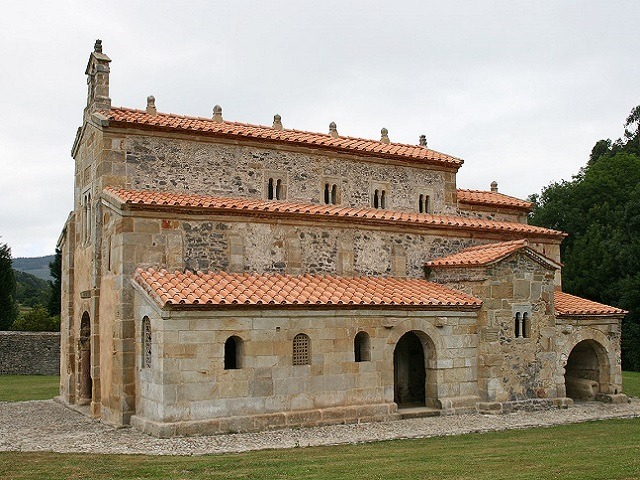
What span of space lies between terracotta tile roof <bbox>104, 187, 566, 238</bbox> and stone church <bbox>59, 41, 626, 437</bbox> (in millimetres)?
77

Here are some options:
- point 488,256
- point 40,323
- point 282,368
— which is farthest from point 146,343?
point 40,323

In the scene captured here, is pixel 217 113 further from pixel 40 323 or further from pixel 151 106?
pixel 40 323

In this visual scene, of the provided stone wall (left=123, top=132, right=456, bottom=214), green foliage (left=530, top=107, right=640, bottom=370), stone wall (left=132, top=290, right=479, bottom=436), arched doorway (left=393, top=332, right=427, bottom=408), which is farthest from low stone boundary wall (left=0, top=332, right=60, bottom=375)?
green foliage (left=530, top=107, right=640, bottom=370)

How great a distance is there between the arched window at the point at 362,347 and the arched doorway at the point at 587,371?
25.6 feet

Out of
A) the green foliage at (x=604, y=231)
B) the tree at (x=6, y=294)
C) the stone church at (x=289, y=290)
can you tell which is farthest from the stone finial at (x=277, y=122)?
the tree at (x=6, y=294)

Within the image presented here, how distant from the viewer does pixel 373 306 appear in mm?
18422

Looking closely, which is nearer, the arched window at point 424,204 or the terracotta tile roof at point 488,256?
the terracotta tile roof at point 488,256

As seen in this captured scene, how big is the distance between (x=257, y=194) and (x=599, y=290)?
24409mm

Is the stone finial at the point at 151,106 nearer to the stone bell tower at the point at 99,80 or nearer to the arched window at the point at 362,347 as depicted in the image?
the stone bell tower at the point at 99,80

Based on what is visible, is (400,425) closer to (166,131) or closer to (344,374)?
(344,374)

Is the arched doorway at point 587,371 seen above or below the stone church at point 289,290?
below

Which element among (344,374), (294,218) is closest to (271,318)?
(344,374)

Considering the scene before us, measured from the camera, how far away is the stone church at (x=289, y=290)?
1673cm

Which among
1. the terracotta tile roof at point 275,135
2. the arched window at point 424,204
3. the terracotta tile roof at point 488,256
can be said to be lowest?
the terracotta tile roof at point 488,256
